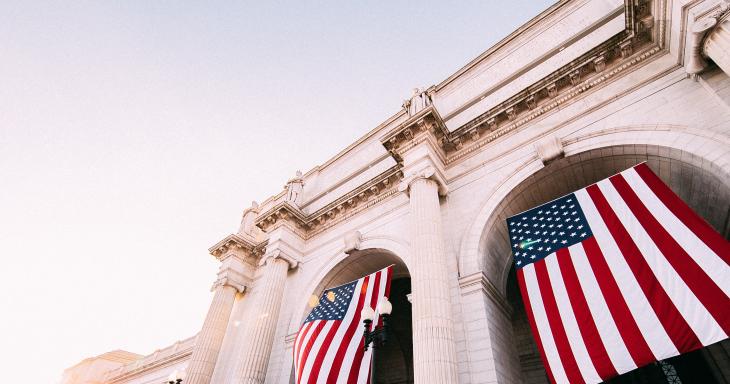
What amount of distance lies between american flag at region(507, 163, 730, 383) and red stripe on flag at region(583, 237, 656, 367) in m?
0.02

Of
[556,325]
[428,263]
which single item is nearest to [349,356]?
[428,263]

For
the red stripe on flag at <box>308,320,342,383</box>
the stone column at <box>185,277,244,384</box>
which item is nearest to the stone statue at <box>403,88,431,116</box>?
the red stripe on flag at <box>308,320,342,383</box>

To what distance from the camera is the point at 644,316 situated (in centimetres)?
679

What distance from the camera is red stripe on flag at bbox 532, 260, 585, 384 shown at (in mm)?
7004

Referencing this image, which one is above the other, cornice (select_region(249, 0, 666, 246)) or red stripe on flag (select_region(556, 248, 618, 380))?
cornice (select_region(249, 0, 666, 246))

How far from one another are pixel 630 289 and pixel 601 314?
747mm

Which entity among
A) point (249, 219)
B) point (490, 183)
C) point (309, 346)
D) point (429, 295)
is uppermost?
point (249, 219)

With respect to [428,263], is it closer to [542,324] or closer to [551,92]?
[542,324]

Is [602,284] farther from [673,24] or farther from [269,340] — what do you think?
[269,340]

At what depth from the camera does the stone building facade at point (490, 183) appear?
8953 mm

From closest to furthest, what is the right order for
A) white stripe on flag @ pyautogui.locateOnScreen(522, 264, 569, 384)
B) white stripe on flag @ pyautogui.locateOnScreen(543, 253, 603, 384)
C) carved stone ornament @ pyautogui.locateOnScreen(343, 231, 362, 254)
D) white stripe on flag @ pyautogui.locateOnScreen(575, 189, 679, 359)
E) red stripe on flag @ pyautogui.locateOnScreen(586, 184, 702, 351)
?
red stripe on flag @ pyautogui.locateOnScreen(586, 184, 702, 351), white stripe on flag @ pyautogui.locateOnScreen(575, 189, 679, 359), white stripe on flag @ pyautogui.locateOnScreen(543, 253, 603, 384), white stripe on flag @ pyautogui.locateOnScreen(522, 264, 569, 384), carved stone ornament @ pyautogui.locateOnScreen(343, 231, 362, 254)

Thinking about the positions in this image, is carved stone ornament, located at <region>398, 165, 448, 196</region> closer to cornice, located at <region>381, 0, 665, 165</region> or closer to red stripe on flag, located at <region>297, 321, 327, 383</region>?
cornice, located at <region>381, 0, 665, 165</region>

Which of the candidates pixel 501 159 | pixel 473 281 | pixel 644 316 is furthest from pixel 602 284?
pixel 501 159

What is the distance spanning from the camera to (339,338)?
38.2 feet
